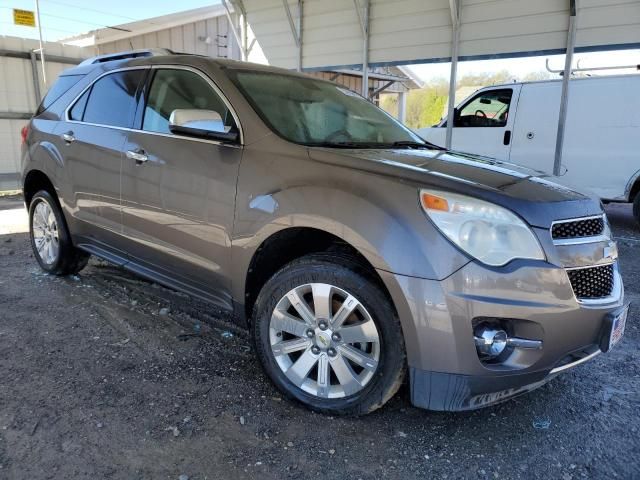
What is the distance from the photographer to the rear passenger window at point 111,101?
11.5 ft

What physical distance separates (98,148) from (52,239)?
1362 millimetres

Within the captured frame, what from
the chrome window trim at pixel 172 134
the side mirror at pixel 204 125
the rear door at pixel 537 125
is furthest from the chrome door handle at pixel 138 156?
the rear door at pixel 537 125

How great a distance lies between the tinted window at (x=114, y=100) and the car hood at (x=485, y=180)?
1.69 m

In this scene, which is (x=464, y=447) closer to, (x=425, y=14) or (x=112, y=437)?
(x=112, y=437)

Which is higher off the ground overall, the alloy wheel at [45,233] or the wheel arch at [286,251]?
the wheel arch at [286,251]

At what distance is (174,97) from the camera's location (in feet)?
10.6

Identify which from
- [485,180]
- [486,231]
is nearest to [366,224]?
[486,231]

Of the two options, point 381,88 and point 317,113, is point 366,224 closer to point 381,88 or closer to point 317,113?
point 317,113

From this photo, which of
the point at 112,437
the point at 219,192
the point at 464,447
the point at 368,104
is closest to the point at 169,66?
the point at 219,192

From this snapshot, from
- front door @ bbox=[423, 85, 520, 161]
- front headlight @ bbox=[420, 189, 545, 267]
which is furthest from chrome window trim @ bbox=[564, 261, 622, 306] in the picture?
front door @ bbox=[423, 85, 520, 161]

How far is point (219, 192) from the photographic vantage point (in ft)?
9.04

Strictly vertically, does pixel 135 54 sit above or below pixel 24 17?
below

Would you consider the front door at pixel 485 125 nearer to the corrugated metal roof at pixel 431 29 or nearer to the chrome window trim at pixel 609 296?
the corrugated metal roof at pixel 431 29

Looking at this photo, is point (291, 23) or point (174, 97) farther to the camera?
point (291, 23)
